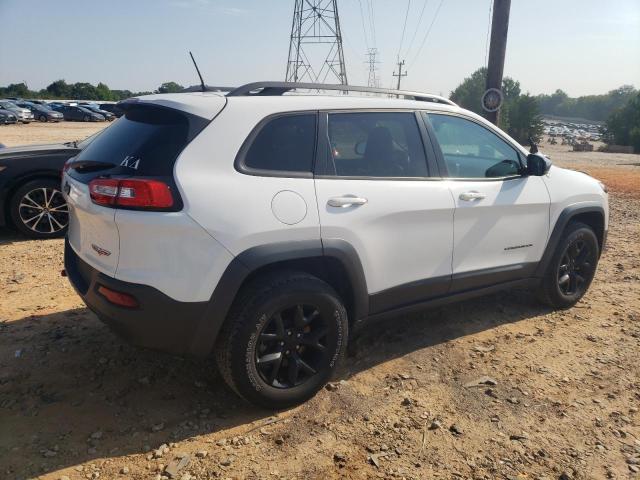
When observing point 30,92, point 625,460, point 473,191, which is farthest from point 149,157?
point 30,92

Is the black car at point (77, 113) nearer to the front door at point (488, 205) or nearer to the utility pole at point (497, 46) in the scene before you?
the utility pole at point (497, 46)

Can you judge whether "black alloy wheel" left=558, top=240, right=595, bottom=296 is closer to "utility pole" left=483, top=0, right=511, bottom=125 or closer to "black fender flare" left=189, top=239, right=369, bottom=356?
"black fender flare" left=189, top=239, right=369, bottom=356

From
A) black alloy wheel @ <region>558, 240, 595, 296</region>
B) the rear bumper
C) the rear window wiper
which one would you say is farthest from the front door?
the rear window wiper

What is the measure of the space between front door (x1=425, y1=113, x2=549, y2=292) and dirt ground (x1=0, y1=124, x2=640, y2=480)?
59cm

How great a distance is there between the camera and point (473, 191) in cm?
361

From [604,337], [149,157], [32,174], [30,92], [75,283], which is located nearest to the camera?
[149,157]

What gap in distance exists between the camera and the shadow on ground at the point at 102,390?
263 cm

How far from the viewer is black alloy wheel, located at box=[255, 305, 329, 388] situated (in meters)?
2.84

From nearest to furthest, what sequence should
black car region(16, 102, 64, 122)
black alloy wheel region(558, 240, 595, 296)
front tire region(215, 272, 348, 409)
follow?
front tire region(215, 272, 348, 409)
black alloy wheel region(558, 240, 595, 296)
black car region(16, 102, 64, 122)

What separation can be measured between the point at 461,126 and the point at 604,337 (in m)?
2.02

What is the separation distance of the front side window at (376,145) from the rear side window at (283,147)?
15cm

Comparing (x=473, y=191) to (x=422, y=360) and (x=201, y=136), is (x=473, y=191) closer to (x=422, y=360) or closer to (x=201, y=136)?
(x=422, y=360)

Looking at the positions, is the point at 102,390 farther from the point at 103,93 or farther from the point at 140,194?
the point at 103,93

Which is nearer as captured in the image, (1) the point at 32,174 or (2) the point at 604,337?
(2) the point at 604,337
